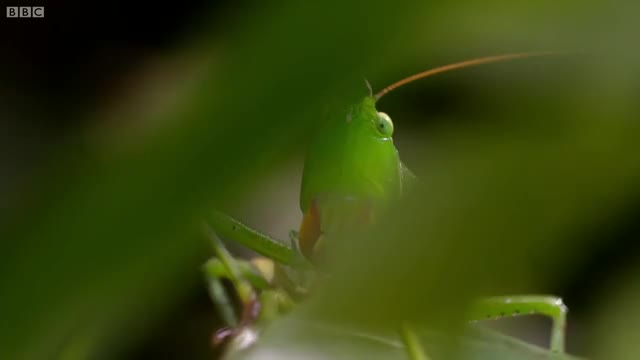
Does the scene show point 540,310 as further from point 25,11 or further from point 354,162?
point 25,11

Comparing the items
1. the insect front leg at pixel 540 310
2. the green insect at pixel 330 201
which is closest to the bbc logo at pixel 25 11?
the green insect at pixel 330 201

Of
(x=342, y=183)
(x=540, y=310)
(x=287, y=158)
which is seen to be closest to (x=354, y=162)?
(x=342, y=183)

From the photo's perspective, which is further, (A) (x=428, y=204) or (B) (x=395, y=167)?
(B) (x=395, y=167)

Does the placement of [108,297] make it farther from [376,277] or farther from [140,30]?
[140,30]

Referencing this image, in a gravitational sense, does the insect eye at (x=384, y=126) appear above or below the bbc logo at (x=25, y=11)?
below

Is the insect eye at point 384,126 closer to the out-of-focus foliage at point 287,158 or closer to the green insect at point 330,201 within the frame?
the green insect at point 330,201

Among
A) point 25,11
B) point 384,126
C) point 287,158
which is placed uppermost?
point 25,11

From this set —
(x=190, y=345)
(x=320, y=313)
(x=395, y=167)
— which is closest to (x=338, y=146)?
(x=395, y=167)
